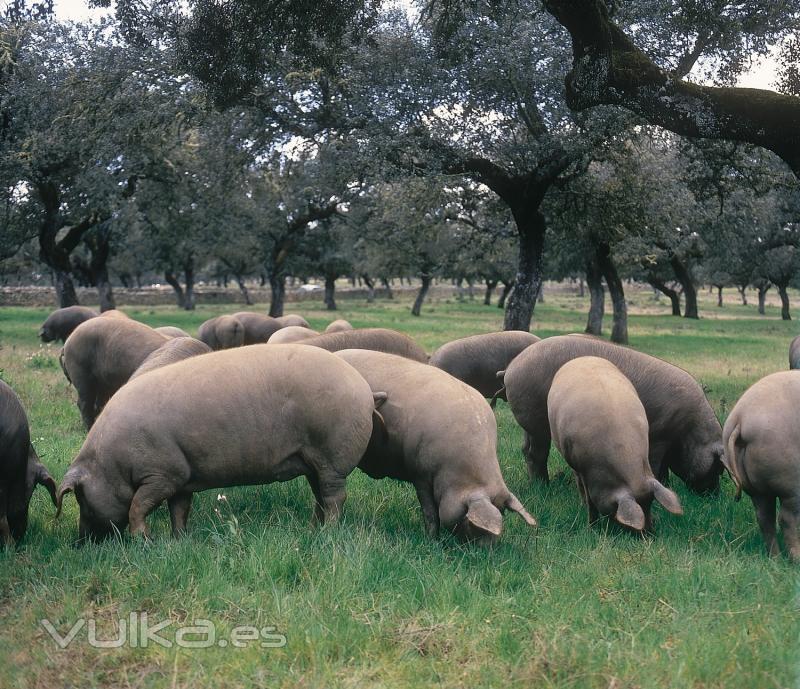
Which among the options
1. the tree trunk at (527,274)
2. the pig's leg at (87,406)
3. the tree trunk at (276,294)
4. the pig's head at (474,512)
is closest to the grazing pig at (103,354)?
the pig's leg at (87,406)

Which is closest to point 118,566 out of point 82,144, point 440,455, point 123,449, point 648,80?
point 123,449

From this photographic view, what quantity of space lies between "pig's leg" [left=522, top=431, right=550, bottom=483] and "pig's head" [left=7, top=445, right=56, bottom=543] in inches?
158

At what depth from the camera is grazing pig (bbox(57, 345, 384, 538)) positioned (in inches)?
193

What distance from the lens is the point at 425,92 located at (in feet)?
43.9

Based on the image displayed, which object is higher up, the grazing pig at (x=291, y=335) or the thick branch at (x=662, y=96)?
the thick branch at (x=662, y=96)

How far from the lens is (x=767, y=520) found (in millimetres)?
5070

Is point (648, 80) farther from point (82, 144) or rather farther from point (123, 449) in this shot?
point (82, 144)

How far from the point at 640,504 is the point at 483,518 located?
133 cm

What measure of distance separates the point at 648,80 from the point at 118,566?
6.86 m

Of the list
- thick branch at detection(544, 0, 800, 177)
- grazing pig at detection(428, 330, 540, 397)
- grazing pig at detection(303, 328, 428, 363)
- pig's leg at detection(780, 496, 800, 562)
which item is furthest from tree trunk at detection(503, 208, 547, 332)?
pig's leg at detection(780, 496, 800, 562)

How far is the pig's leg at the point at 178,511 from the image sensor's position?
17.0 ft

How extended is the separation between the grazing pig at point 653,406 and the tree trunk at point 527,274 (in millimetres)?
9319

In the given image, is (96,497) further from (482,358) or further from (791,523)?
(482,358)

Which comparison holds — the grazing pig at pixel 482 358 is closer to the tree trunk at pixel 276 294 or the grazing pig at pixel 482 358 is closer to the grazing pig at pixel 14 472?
the grazing pig at pixel 14 472
